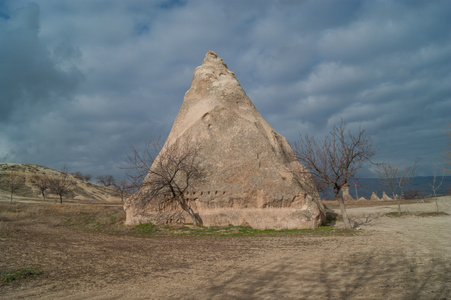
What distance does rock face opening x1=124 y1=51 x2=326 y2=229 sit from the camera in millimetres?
14734

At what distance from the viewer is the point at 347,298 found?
4.41m

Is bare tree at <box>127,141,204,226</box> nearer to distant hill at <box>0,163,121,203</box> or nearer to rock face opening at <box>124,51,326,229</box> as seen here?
rock face opening at <box>124,51,326,229</box>

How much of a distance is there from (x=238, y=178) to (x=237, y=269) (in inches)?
354

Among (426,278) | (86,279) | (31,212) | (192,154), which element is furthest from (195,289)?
(31,212)

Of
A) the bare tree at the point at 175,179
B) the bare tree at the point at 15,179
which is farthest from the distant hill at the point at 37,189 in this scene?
the bare tree at the point at 175,179

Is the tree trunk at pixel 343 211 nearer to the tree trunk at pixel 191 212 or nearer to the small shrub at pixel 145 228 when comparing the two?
the tree trunk at pixel 191 212

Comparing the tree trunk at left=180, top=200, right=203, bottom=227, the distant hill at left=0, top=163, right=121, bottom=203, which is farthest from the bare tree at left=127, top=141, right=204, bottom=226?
the distant hill at left=0, top=163, right=121, bottom=203

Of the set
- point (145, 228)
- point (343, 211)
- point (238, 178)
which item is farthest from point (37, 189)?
point (343, 211)

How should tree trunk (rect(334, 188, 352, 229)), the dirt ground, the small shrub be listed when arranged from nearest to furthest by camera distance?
the dirt ground < tree trunk (rect(334, 188, 352, 229)) < the small shrub

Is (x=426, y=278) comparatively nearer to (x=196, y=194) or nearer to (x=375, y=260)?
(x=375, y=260)

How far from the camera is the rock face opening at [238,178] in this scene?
1473 centimetres

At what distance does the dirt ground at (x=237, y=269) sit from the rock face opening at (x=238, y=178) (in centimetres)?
410

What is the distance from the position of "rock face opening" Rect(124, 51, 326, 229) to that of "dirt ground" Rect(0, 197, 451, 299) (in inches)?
Result: 161

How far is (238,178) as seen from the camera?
51.0ft
